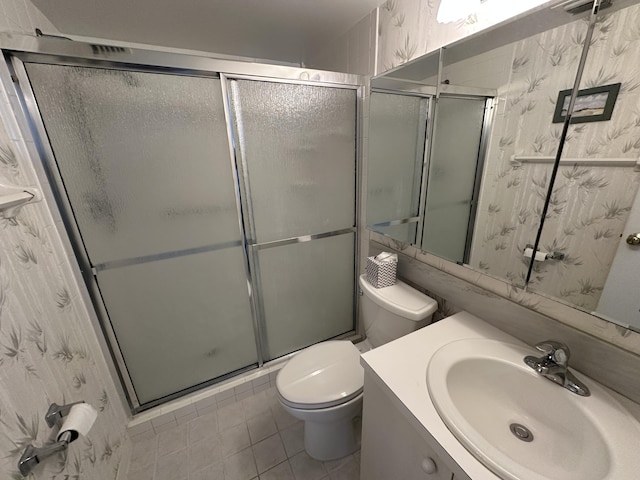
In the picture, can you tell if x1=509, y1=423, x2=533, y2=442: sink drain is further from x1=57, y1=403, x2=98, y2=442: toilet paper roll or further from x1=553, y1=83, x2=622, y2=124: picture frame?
x1=57, y1=403, x2=98, y2=442: toilet paper roll

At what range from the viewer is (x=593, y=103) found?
68cm

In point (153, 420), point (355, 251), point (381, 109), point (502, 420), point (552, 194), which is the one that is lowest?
point (153, 420)

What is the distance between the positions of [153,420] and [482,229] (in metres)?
1.93

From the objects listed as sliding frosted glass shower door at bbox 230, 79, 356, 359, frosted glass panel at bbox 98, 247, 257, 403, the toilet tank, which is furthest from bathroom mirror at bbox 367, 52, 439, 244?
frosted glass panel at bbox 98, 247, 257, 403

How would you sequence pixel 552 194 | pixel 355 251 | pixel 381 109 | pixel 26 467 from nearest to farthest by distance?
pixel 26 467 → pixel 552 194 → pixel 381 109 → pixel 355 251

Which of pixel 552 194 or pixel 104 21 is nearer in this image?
pixel 552 194

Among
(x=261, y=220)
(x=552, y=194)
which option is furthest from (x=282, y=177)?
(x=552, y=194)

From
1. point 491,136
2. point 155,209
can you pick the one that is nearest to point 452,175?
point 491,136

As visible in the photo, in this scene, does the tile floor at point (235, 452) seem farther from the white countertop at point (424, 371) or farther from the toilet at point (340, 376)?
the white countertop at point (424, 371)

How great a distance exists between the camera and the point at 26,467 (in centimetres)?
67

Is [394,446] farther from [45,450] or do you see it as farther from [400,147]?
[400,147]

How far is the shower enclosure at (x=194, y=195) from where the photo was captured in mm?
1005

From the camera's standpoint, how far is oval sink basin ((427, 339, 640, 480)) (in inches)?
21.6

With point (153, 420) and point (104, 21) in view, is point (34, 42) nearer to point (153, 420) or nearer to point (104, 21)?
point (104, 21)
